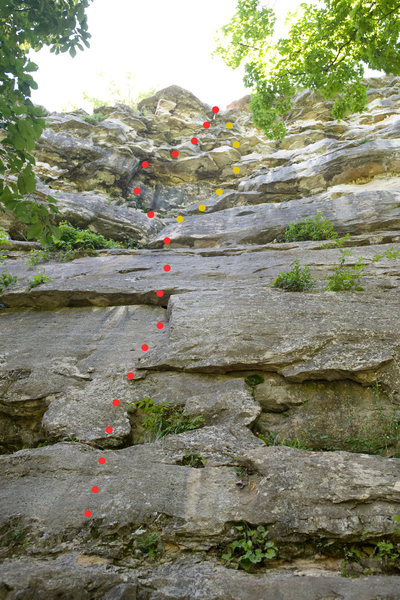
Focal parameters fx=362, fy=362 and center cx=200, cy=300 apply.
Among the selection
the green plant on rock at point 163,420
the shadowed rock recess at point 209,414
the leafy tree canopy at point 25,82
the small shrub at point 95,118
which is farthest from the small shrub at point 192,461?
the small shrub at point 95,118

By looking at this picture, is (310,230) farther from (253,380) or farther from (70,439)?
(70,439)

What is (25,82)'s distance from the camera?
4.26 metres

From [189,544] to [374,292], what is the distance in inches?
250

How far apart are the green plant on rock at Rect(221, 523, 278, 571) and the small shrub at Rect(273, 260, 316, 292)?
557 cm

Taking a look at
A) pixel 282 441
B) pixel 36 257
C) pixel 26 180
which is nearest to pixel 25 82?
pixel 26 180

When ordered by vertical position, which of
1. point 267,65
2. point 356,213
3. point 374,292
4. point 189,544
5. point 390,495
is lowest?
point 189,544

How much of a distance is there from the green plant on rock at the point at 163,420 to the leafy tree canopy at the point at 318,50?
654 centimetres

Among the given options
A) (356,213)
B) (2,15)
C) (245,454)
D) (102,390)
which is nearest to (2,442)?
(102,390)

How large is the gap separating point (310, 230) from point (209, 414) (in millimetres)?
8074

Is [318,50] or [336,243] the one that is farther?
[336,243]

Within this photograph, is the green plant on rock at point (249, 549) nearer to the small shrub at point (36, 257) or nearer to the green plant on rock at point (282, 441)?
the green plant on rock at point (282, 441)

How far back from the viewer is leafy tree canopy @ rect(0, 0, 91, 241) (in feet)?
11.7

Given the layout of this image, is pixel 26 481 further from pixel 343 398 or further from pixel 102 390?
pixel 343 398

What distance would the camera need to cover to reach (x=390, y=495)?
13.0ft
